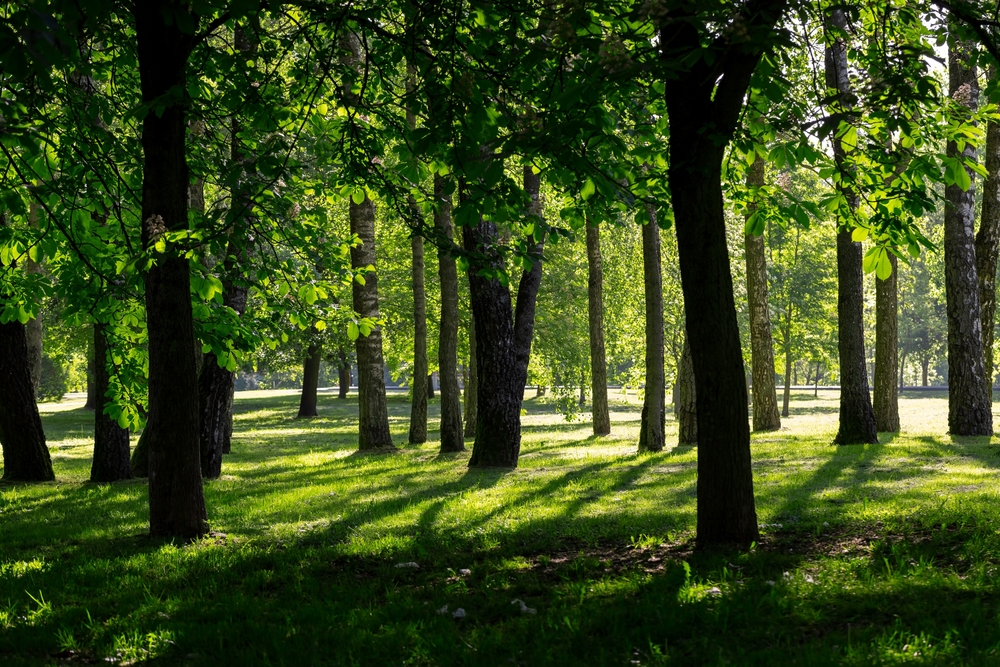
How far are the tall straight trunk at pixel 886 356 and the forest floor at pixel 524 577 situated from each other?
5654 mm

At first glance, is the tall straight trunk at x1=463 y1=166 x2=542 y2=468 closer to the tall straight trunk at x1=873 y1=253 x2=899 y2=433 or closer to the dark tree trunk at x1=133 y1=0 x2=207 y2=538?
the dark tree trunk at x1=133 y1=0 x2=207 y2=538

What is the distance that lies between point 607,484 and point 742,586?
5.22 m

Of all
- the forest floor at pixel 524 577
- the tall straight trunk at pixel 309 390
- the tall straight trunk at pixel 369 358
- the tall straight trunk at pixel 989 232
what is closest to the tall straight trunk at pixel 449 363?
the tall straight trunk at pixel 369 358

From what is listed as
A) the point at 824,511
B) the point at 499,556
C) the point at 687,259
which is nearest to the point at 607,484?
the point at 824,511

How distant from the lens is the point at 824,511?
290 inches

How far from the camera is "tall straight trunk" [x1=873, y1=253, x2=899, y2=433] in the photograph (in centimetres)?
1595

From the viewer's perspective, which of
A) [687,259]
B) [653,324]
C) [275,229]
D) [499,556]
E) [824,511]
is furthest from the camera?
[653,324]

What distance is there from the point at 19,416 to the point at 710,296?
420 inches

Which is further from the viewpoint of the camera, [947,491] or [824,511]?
[947,491]

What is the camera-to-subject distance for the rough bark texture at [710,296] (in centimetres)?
588

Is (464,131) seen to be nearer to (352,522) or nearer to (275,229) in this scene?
(275,229)

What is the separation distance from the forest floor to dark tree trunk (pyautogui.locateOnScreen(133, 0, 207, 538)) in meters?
0.87

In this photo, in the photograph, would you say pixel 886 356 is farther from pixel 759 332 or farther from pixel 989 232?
pixel 989 232

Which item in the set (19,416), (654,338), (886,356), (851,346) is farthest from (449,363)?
(886,356)
